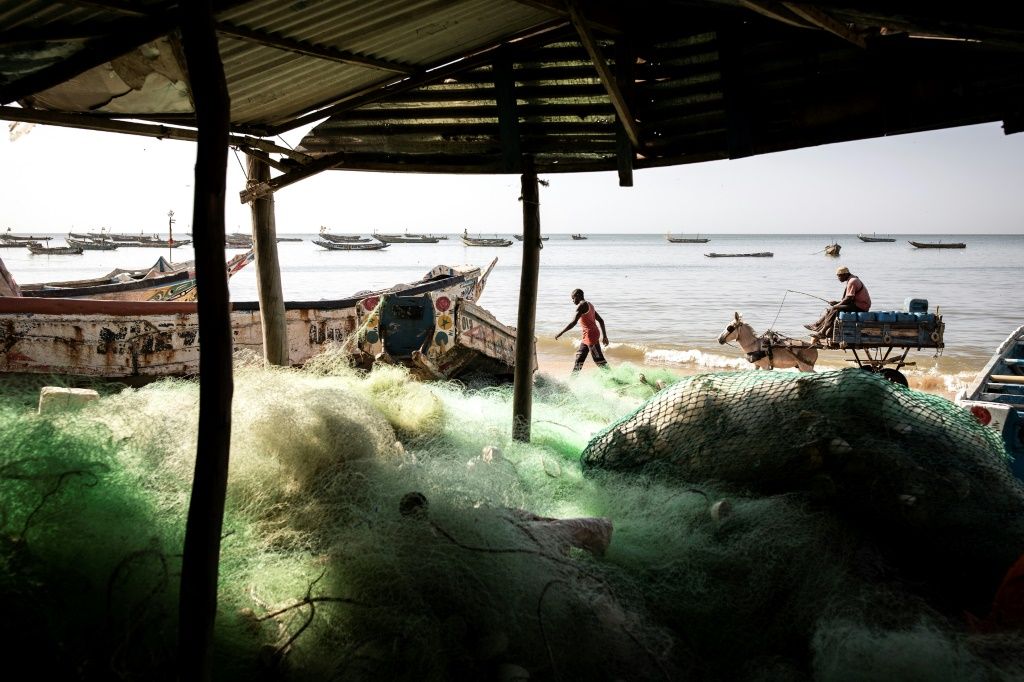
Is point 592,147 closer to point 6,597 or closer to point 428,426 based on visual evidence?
point 428,426

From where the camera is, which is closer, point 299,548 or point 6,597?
point 6,597

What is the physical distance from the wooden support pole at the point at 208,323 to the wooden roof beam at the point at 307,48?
1.40 m

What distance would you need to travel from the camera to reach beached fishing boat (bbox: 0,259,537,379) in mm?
7500

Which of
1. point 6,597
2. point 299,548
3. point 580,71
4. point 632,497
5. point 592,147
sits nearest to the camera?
point 6,597

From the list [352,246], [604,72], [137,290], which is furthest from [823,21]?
[352,246]

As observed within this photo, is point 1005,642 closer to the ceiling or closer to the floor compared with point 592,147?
closer to the floor

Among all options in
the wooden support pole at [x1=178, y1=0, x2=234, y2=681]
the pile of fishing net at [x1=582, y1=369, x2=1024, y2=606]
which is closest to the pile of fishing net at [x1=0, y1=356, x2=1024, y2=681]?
the pile of fishing net at [x1=582, y1=369, x2=1024, y2=606]

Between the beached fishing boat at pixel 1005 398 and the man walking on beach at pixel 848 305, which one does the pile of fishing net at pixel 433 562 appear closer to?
the beached fishing boat at pixel 1005 398

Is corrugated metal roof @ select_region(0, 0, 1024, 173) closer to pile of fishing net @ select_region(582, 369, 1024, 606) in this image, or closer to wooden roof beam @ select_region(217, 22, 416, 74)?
wooden roof beam @ select_region(217, 22, 416, 74)

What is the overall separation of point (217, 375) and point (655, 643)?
2.00m

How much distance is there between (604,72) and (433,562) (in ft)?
9.89

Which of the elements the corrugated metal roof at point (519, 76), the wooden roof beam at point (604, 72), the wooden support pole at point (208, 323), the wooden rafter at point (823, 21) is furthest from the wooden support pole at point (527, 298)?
the wooden support pole at point (208, 323)

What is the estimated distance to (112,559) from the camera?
7.98 ft

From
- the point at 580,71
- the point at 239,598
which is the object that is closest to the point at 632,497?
the point at 239,598
